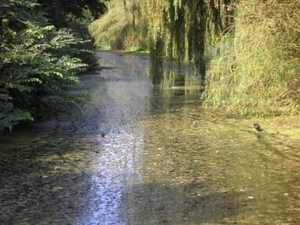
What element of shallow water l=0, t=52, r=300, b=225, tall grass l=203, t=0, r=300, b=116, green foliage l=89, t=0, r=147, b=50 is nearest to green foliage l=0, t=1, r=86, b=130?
shallow water l=0, t=52, r=300, b=225

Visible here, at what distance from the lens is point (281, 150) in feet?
27.1

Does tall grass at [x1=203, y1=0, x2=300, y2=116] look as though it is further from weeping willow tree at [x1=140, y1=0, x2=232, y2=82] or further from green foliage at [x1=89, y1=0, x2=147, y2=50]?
green foliage at [x1=89, y1=0, x2=147, y2=50]

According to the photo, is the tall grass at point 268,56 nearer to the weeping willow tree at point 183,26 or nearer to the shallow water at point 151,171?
the shallow water at point 151,171

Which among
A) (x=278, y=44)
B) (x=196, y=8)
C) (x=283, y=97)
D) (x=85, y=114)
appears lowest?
(x=85, y=114)

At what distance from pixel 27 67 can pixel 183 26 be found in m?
6.08

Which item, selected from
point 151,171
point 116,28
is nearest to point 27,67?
point 151,171

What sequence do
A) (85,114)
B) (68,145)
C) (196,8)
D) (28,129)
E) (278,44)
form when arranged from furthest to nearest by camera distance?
(196,8) < (85,114) < (28,129) < (68,145) < (278,44)

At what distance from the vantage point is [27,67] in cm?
962

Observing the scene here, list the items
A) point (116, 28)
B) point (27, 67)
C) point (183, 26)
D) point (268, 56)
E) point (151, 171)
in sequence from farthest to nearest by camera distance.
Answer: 1. point (116, 28)
2. point (183, 26)
3. point (27, 67)
4. point (268, 56)
5. point (151, 171)

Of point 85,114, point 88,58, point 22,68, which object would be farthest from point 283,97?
point 88,58

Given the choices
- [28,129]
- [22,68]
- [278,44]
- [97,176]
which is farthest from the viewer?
[28,129]

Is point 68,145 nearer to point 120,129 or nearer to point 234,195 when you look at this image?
point 120,129

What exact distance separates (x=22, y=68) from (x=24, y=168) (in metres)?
2.81

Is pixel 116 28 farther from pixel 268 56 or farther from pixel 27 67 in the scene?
pixel 268 56
